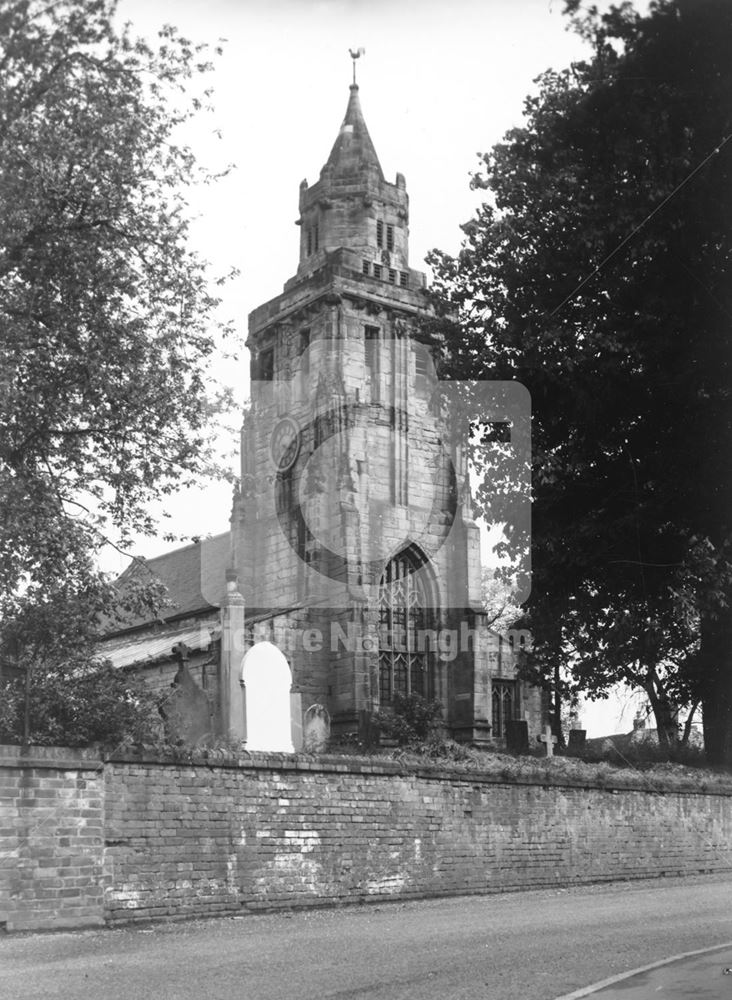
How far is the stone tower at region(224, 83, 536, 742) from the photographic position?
45.3 m

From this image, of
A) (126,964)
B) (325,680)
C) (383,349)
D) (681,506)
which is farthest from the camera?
(383,349)

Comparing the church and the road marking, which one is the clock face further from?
the road marking

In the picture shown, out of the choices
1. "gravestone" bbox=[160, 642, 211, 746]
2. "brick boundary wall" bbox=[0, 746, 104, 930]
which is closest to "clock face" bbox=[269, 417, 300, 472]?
"gravestone" bbox=[160, 642, 211, 746]

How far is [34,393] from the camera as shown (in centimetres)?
1806

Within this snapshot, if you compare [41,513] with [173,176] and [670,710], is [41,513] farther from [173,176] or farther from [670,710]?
[670,710]

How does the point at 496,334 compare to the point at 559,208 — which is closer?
the point at 559,208

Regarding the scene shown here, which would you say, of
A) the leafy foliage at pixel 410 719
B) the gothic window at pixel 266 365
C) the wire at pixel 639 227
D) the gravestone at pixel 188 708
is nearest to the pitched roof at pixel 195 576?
the gothic window at pixel 266 365

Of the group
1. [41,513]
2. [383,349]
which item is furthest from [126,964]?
[383,349]

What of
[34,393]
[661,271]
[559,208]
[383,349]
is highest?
[383,349]

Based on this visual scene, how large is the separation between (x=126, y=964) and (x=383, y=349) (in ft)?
132

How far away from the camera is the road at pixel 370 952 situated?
28.9ft

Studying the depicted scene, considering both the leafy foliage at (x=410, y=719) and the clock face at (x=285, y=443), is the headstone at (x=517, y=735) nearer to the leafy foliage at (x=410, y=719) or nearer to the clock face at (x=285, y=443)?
the leafy foliage at (x=410, y=719)

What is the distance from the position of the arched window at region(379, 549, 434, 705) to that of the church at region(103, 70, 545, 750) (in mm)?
58

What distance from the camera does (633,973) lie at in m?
8.73
